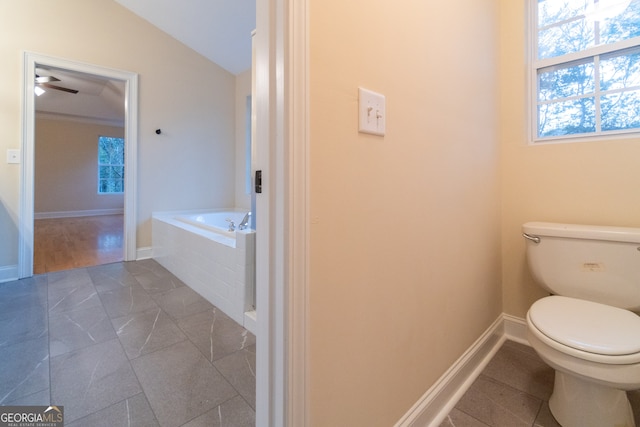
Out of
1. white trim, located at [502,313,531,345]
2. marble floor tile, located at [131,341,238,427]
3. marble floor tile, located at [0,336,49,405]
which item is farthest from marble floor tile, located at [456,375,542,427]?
marble floor tile, located at [0,336,49,405]

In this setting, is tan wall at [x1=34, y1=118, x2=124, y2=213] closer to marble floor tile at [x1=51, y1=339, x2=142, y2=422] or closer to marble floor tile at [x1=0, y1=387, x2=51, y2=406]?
marble floor tile at [x1=51, y1=339, x2=142, y2=422]

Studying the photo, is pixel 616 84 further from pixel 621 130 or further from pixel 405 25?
pixel 405 25

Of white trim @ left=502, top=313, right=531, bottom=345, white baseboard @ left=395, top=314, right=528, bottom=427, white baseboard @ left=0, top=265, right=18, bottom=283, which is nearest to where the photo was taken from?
white baseboard @ left=395, top=314, right=528, bottom=427

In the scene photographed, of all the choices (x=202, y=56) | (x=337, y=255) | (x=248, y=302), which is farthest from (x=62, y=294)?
(x=202, y=56)

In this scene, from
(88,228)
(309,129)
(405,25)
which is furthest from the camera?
(88,228)

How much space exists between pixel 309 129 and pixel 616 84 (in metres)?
1.71

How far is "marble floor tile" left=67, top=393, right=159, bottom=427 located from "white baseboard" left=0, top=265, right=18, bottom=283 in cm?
232

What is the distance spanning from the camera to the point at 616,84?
4.46 feet

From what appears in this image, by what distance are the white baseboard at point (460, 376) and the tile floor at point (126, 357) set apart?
622 millimetres

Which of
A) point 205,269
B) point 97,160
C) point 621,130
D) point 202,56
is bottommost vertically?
point 205,269

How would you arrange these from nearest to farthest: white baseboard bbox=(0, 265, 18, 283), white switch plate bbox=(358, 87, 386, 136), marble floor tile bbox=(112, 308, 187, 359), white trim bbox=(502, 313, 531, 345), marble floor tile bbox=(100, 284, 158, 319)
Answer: white switch plate bbox=(358, 87, 386, 136) → marble floor tile bbox=(112, 308, 187, 359) → white trim bbox=(502, 313, 531, 345) → marble floor tile bbox=(100, 284, 158, 319) → white baseboard bbox=(0, 265, 18, 283)

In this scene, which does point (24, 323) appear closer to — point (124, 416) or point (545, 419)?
point (124, 416)

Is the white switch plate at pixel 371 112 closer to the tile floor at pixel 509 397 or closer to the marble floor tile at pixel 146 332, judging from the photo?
the tile floor at pixel 509 397

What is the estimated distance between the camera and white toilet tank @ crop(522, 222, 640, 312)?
45.6 inches
